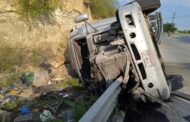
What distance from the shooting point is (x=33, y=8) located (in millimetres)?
18469

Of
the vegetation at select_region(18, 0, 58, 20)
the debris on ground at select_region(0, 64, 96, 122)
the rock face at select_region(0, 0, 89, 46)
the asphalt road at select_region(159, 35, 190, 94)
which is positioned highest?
the vegetation at select_region(18, 0, 58, 20)

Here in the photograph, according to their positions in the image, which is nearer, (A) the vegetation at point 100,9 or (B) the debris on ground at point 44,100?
(B) the debris on ground at point 44,100

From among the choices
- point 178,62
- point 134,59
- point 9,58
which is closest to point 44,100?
point 134,59

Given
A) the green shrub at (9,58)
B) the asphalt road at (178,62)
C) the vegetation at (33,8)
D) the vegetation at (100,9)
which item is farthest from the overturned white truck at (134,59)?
the vegetation at (100,9)

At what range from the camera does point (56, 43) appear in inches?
757

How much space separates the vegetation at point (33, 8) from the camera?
59.6 ft

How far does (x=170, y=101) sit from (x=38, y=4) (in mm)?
12965

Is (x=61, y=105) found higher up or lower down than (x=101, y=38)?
lower down

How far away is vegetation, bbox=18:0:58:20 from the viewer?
18.2 m

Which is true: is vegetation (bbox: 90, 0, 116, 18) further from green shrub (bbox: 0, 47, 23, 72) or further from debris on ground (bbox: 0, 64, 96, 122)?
debris on ground (bbox: 0, 64, 96, 122)

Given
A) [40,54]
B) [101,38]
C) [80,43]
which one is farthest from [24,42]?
[101,38]

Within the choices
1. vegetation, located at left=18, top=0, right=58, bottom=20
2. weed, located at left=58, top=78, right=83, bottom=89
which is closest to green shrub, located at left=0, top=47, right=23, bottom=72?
vegetation, located at left=18, top=0, right=58, bottom=20

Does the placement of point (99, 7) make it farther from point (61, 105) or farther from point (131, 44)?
point (131, 44)

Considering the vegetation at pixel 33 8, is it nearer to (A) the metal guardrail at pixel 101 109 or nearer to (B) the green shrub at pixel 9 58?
(B) the green shrub at pixel 9 58
